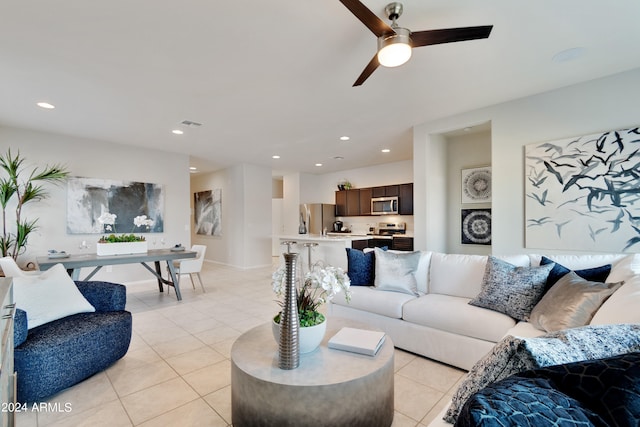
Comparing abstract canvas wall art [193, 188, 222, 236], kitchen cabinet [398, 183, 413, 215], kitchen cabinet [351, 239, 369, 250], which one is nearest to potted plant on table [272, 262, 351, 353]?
kitchen cabinet [351, 239, 369, 250]

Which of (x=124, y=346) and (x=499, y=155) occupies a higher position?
(x=499, y=155)

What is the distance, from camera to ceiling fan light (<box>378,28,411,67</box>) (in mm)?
1953

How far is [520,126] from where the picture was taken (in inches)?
139

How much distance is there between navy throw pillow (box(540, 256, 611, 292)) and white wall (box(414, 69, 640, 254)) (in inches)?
55.7

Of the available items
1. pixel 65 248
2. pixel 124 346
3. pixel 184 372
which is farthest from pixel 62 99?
pixel 184 372

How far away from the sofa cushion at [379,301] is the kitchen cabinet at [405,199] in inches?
162

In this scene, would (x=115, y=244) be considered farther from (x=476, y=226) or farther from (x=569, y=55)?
(x=569, y=55)

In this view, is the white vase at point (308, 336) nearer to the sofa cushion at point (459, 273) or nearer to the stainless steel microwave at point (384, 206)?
the sofa cushion at point (459, 273)

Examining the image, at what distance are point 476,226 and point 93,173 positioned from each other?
653 cm

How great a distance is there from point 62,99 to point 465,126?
5.09m

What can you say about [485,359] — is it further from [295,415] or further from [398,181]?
[398,181]

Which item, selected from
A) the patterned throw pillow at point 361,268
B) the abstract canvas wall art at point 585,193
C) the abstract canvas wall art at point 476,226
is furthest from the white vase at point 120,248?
the abstract canvas wall art at point 585,193

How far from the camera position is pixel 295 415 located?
1336mm

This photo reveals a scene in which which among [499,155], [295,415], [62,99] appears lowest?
[295,415]
